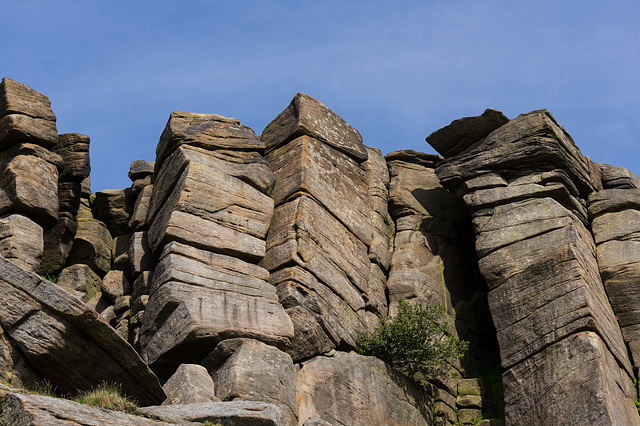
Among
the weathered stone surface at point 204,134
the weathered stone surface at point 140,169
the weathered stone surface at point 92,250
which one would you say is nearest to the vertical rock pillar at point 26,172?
the weathered stone surface at point 92,250

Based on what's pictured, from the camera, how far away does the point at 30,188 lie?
2005cm

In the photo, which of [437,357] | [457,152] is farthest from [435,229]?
[437,357]

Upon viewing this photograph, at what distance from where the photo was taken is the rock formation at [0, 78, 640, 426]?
15352 mm

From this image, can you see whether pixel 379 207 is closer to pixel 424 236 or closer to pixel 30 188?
pixel 424 236

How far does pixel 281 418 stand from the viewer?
11477 millimetres

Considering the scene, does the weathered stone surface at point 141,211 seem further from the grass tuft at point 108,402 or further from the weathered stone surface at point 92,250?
the grass tuft at point 108,402

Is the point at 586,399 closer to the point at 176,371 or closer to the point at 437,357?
the point at 437,357

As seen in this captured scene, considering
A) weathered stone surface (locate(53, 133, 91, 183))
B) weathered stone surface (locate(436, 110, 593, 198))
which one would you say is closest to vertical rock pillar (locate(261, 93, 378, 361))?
weathered stone surface (locate(436, 110, 593, 198))

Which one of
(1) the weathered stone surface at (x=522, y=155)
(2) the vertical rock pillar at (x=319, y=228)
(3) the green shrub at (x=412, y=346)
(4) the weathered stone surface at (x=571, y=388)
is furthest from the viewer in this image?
(1) the weathered stone surface at (x=522, y=155)

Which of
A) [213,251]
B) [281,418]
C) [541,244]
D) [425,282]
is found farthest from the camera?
[425,282]

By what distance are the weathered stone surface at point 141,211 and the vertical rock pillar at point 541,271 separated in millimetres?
7328

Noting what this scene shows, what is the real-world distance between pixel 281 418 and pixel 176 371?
4112 mm

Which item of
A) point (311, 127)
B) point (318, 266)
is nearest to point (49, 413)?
point (318, 266)

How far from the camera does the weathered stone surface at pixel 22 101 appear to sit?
21203 mm
